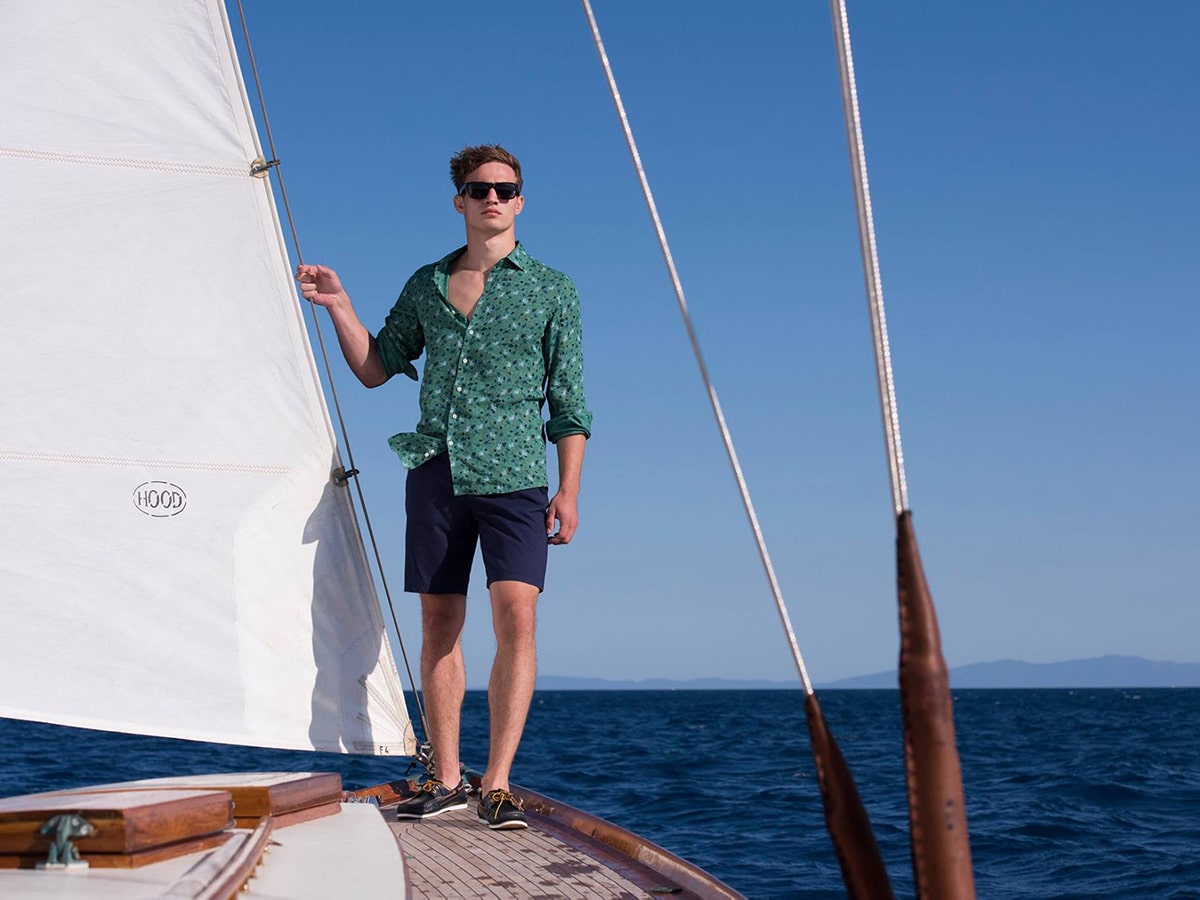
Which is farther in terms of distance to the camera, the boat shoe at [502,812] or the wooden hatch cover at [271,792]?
the boat shoe at [502,812]

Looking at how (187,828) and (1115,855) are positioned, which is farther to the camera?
(1115,855)

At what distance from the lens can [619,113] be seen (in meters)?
2.45

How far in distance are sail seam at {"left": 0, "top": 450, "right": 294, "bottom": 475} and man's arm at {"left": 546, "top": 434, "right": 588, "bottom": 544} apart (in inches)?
33.2

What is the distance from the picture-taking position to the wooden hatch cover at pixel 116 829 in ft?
6.22

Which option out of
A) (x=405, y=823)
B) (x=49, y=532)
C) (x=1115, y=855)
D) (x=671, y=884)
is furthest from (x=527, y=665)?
(x=1115, y=855)

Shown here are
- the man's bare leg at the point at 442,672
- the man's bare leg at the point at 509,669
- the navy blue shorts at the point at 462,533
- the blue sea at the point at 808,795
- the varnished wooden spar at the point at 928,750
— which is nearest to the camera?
the varnished wooden spar at the point at 928,750

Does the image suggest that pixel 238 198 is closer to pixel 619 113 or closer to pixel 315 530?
pixel 315 530

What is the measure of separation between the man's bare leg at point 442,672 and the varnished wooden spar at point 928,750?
2.61 m

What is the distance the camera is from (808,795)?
11969 mm

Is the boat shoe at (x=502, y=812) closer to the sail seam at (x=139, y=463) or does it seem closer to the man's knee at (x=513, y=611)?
the man's knee at (x=513, y=611)

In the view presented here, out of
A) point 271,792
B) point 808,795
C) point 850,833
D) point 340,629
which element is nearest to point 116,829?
point 271,792

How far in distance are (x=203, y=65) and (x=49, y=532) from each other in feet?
5.05

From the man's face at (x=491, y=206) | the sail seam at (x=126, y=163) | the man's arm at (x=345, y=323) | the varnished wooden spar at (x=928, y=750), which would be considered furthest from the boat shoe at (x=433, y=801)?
the varnished wooden spar at (x=928, y=750)

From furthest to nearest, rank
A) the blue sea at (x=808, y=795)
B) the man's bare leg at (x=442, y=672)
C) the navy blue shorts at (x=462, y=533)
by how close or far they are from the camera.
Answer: the blue sea at (x=808, y=795), the man's bare leg at (x=442, y=672), the navy blue shorts at (x=462, y=533)
